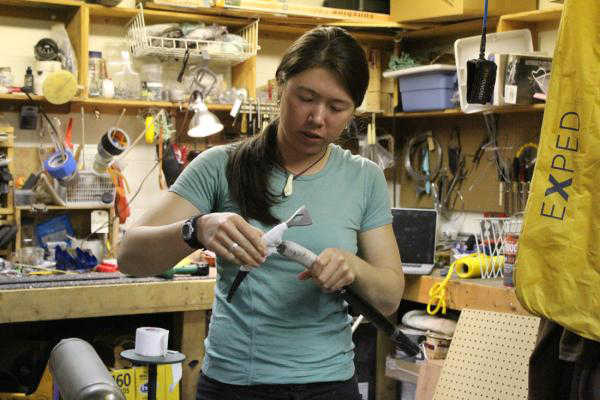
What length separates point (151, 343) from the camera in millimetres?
1789

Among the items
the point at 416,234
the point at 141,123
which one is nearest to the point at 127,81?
the point at 141,123

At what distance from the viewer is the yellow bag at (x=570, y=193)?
134cm

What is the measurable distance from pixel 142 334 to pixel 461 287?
1.92 meters

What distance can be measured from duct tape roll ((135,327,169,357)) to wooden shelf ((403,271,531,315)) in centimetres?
176

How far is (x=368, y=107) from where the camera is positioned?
15.9 ft

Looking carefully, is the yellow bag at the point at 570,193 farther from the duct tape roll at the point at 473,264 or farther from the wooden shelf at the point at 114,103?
the wooden shelf at the point at 114,103

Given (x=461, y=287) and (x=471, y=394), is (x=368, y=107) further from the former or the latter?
(x=471, y=394)

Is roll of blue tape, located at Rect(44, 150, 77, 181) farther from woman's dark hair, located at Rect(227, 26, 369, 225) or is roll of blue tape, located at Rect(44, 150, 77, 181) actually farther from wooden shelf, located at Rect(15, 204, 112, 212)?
woman's dark hair, located at Rect(227, 26, 369, 225)

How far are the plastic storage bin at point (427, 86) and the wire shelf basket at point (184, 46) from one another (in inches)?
31.8

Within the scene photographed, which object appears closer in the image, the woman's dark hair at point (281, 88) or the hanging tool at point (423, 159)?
the woman's dark hair at point (281, 88)

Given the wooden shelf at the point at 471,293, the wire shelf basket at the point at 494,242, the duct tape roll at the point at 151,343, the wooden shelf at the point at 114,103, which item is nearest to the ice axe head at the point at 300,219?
the duct tape roll at the point at 151,343

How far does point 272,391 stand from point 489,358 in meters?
1.78

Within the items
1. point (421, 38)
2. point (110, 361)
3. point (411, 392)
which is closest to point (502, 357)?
point (411, 392)

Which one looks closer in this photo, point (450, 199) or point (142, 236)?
point (142, 236)
